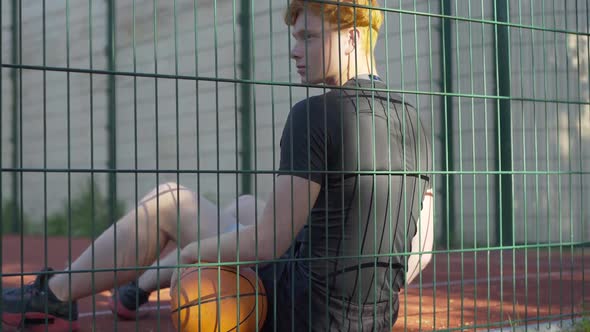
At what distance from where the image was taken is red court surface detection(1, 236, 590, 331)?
2.81 metres

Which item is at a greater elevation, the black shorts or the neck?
the neck

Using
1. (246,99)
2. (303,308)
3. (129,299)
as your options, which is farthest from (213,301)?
(246,99)

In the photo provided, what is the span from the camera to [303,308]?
243 centimetres

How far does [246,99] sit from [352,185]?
21.5 feet

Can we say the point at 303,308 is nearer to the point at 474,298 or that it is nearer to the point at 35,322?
the point at 474,298

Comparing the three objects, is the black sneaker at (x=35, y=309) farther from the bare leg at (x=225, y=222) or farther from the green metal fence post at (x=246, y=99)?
the green metal fence post at (x=246, y=99)

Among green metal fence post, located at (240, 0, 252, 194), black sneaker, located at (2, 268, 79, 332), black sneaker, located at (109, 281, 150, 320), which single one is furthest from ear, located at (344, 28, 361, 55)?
green metal fence post, located at (240, 0, 252, 194)

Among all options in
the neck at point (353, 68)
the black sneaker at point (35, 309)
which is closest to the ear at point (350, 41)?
the neck at point (353, 68)

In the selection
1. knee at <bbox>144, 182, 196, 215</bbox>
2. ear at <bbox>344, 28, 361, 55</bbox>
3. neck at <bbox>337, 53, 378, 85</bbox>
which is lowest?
knee at <bbox>144, 182, 196, 215</bbox>

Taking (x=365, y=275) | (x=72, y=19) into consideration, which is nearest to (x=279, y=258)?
(x=365, y=275)

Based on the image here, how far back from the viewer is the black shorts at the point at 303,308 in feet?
7.92

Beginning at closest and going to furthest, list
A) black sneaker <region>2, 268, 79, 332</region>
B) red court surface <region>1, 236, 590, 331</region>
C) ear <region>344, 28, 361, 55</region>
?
ear <region>344, 28, 361, 55</region> < black sneaker <region>2, 268, 79, 332</region> < red court surface <region>1, 236, 590, 331</region>

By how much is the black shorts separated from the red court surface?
0.55 feet

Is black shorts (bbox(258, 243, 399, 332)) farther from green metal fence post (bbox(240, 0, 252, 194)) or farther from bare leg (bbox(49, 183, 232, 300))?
green metal fence post (bbox(240, 0, 252, 194))
